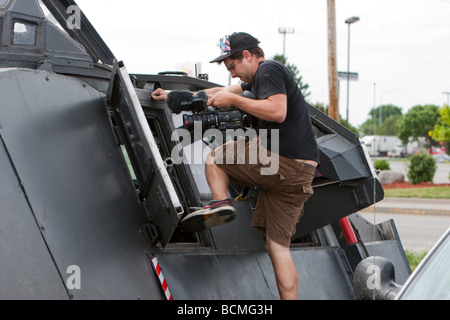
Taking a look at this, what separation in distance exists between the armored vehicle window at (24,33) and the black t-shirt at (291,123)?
4.40 feet

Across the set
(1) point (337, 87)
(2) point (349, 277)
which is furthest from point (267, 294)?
(1) point (337, 87)

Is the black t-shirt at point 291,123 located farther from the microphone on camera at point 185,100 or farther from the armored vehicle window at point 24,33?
the armored vehicle window at point 24,33

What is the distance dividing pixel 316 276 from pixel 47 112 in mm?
2313

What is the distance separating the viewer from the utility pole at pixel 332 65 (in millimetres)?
17828

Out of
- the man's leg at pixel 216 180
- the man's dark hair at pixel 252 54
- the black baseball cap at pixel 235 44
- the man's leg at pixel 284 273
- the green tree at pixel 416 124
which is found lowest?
the green tree at pixel 416 124

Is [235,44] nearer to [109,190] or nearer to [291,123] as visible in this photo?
[291,123]

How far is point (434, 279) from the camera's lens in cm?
292

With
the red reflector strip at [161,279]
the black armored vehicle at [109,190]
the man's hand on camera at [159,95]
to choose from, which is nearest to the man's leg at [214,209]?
the black armored vehicle at [109,190]

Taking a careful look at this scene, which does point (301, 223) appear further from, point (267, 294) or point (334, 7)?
point (334, 7)

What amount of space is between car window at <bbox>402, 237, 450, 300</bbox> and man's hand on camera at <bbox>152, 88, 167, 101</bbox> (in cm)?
209

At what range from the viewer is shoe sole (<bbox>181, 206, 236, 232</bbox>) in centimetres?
366

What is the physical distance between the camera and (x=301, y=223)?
17.0 ft

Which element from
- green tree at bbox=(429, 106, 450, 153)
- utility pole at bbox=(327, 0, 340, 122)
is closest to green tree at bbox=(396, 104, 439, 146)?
green tree at bbox=(429, 106, 450, 153)

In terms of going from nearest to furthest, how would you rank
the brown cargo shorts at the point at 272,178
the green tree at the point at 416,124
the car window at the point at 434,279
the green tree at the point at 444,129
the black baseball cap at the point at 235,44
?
the car window at the point at 434,279 < the brown cargo shorts at the point at 272,178 < the black baseball cap at the point at 235,44 < the green tree at the point at 444,129 < the green tree at the point at 416,124
